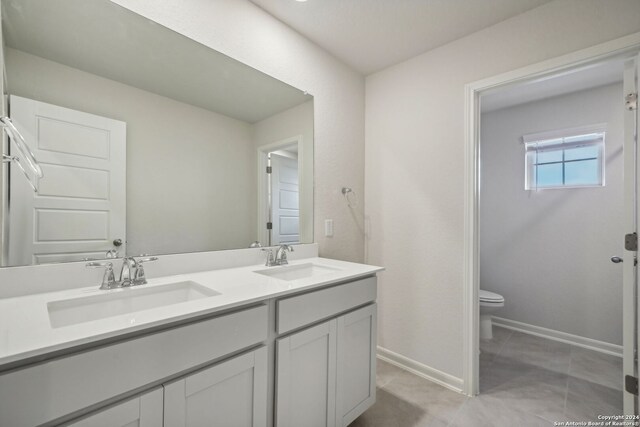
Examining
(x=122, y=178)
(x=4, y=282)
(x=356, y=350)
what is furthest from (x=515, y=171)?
(x=4, y=282)

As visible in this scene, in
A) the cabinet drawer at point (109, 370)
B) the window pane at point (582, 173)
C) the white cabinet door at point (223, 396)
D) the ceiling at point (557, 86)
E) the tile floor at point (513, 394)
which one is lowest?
the tile floor at point (513, 394)

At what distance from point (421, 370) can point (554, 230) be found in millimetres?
1896

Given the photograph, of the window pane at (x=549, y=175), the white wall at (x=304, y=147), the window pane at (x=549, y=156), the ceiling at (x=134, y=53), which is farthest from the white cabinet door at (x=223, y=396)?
the window pane at (x=549, y=156)

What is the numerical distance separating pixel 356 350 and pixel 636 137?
69.2 inches

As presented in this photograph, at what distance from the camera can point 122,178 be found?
1220 millimetres

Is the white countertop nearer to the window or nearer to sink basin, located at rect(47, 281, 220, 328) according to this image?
sink basin, located at rect(47, 281, 220, 328)

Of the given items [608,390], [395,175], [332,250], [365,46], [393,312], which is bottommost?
[608,390]

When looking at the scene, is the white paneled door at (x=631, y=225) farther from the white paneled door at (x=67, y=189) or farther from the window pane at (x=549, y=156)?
the white paneled door at (x=67, y=189)

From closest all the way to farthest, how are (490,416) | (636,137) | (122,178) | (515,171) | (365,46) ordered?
1. (122,178)
2. (636,137)
3. (490,416)
4. (365,46)
5. (515,171)

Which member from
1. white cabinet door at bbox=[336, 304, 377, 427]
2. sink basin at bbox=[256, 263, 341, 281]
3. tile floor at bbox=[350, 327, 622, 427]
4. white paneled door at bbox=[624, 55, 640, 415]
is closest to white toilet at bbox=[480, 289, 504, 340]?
tile floor at bbox=[350, 327, 622, 427]

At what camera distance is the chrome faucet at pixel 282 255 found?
65.8 inches

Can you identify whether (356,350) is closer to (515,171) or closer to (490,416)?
Result: (490,416)

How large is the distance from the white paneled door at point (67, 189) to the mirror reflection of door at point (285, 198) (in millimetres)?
816

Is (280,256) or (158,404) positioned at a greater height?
(280,256)
